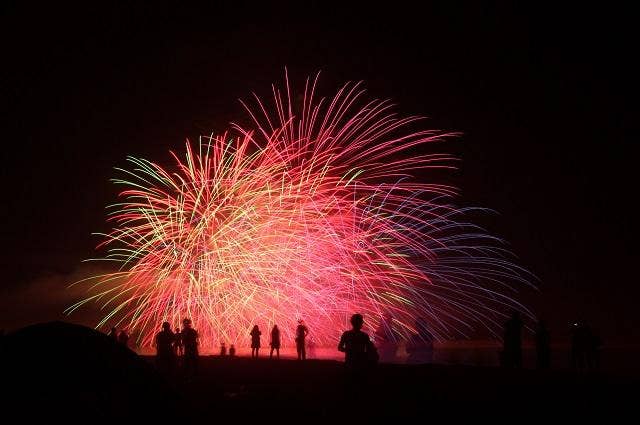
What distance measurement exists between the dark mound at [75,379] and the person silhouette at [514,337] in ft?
42.3

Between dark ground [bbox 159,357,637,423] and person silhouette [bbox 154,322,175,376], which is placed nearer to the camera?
dark ground [bbox 159,357,637,423]

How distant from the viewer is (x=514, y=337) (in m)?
19.1

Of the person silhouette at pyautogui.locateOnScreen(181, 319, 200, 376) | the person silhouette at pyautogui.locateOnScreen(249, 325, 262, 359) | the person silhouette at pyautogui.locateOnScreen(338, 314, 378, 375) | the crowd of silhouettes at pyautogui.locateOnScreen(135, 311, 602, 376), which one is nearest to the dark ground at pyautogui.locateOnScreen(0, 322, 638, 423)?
the person silhouette at pyautogui.locateOnScreen(338, 314, 378, 375)

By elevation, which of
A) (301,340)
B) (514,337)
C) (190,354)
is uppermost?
(514,337)

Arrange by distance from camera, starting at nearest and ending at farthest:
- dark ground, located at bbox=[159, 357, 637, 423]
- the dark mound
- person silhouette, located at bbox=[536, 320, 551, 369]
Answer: the dark mound
dark ground, located at bbox=[159, 357, 637, 423]
person silhouette, located at bbox=[536, 320, 551, 369]

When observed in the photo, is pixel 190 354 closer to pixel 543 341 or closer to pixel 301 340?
pixel 301 340

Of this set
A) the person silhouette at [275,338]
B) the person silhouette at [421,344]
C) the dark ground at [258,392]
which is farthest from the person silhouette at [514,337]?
the person silhouette at [275,338]

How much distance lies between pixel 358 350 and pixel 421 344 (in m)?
12.0

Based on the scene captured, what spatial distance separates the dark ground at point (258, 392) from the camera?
7.27m

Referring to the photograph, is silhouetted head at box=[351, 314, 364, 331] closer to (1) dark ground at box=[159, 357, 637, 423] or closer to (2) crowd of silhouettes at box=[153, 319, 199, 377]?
(1) dark ground at box=[159, 357, 637, 423]

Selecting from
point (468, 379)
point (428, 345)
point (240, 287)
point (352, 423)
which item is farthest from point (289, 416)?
point (240, 287)

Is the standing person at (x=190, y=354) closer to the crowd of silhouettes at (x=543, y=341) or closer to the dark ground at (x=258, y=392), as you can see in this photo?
the dark ground at (x=258, y=392)

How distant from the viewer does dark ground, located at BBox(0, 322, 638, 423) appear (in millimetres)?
7270

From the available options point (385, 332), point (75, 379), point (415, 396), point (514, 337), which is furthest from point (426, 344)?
point (75, 379)
